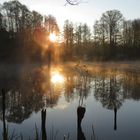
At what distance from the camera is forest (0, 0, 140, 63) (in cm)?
3869

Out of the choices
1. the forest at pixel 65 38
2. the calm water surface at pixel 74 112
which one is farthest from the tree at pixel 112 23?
the calm water surface at pixel 74 112

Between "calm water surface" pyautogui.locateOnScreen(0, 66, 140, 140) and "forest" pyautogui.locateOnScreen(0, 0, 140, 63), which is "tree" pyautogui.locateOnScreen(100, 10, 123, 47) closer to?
"forest" pyautogui.locateOnScreen(0, 0, 140, 63)

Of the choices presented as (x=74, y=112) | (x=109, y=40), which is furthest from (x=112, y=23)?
(x=74, y=112)

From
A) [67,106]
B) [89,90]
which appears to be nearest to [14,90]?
[89,90]

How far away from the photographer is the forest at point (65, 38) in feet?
127

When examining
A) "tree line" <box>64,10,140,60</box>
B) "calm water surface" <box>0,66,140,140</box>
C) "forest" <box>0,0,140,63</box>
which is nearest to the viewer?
"calm water surface" <box>0,66,140,140</box>

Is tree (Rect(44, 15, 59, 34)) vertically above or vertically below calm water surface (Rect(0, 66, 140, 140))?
above

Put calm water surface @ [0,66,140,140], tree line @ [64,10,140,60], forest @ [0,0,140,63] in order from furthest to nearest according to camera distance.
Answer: tree line @ [64,10,140,60], forest @ [0,0,140,63], calm water surface @ [0,66,140,140]

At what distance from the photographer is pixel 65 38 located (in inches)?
2430

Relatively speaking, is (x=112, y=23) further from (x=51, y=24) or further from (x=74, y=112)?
(x=74, y=112)

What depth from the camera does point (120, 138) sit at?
879 cm

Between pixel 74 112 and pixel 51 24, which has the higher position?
pixel 51 24

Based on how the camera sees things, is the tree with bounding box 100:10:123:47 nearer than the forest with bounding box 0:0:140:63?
No

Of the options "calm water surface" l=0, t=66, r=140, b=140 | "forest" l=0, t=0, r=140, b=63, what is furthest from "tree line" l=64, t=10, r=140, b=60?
"calm water surface" l=0, t=66, r=140, b=140
